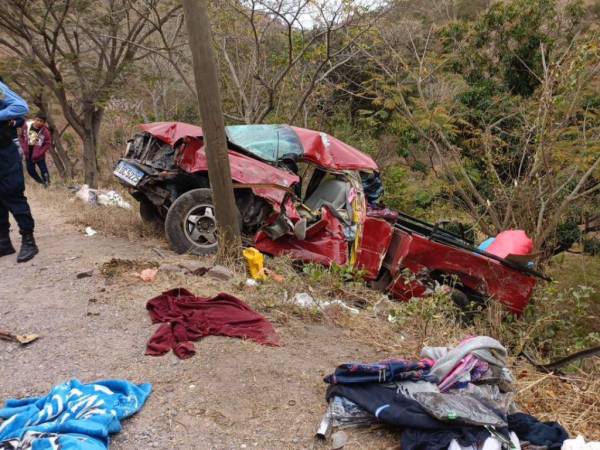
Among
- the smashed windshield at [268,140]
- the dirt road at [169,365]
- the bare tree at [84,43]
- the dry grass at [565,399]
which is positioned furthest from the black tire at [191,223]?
the bare tree at [84,43]

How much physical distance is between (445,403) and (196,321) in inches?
76.1

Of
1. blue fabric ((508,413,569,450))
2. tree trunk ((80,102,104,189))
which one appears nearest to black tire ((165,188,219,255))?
blue fabric ((508,413,569,450))

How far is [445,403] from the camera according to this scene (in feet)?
8.77

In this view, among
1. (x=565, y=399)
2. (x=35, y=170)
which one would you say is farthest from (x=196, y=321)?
(x=35, y=170)

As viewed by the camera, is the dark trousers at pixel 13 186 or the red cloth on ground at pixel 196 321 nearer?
the red cloth on ground at pixel 196 321

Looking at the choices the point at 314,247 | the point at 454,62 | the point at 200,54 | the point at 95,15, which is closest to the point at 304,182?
the point at 314,247

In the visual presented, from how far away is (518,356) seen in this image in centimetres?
433

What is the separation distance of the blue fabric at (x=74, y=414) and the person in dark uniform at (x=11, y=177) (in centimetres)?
298

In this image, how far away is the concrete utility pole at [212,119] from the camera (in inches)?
182

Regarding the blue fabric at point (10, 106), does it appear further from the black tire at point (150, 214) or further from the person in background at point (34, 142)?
the person in background at point (34, 142)

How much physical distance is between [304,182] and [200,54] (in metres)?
3.28

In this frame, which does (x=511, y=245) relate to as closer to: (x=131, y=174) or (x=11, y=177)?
(x=131, y=174)

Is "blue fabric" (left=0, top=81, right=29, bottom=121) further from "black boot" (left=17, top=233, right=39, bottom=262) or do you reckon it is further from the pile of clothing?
the pile of clothing

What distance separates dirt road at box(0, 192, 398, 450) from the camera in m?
2.70
